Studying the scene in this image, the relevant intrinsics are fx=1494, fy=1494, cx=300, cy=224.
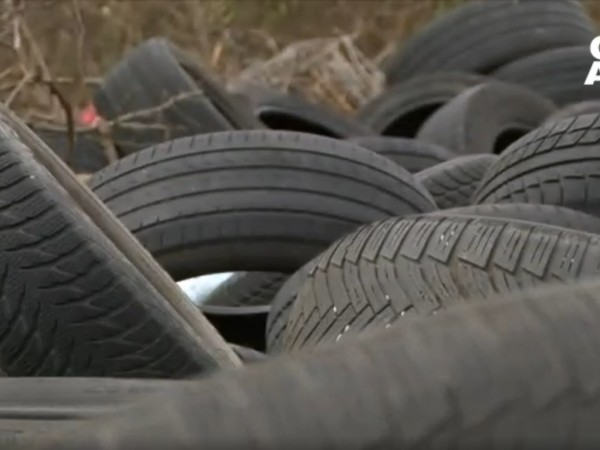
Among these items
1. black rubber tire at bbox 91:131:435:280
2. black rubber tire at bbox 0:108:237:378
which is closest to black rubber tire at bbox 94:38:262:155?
black rubber tire at bbox 91:131:435:280

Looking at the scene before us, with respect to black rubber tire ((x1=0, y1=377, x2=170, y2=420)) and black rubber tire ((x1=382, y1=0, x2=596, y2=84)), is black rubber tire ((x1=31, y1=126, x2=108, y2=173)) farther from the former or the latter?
black rubber tire ((x1=0, y1=377, x2=170, y2=420))

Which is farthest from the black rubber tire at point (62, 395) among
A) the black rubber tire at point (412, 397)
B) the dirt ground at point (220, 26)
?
the dirt ground at point (220, 26)

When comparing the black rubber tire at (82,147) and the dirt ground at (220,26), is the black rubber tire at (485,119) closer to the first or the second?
the black rubber tire at (82,147)

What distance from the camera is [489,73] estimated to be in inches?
223

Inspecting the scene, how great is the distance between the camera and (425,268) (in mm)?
2123

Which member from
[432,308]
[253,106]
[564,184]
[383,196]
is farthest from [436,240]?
[253,106]

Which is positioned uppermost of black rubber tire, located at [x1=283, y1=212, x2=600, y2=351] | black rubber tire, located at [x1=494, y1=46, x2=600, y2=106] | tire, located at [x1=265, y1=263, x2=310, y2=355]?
black rubber tire, located at [x1=283, y1=212, x2=600, y2=351]

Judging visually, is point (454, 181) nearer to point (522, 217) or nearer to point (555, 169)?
point (555, 169)

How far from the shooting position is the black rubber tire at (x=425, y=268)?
2.00 meters

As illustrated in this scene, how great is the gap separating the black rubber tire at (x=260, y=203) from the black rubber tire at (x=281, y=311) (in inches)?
10.7

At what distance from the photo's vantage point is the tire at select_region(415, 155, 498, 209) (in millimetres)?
3426

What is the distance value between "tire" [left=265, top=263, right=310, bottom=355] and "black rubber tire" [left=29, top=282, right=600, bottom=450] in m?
1.55

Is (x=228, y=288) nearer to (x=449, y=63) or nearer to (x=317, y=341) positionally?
(x=317, y=341)

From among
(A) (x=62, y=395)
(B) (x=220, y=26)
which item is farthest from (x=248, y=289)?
(B) (x=220, y=26)
